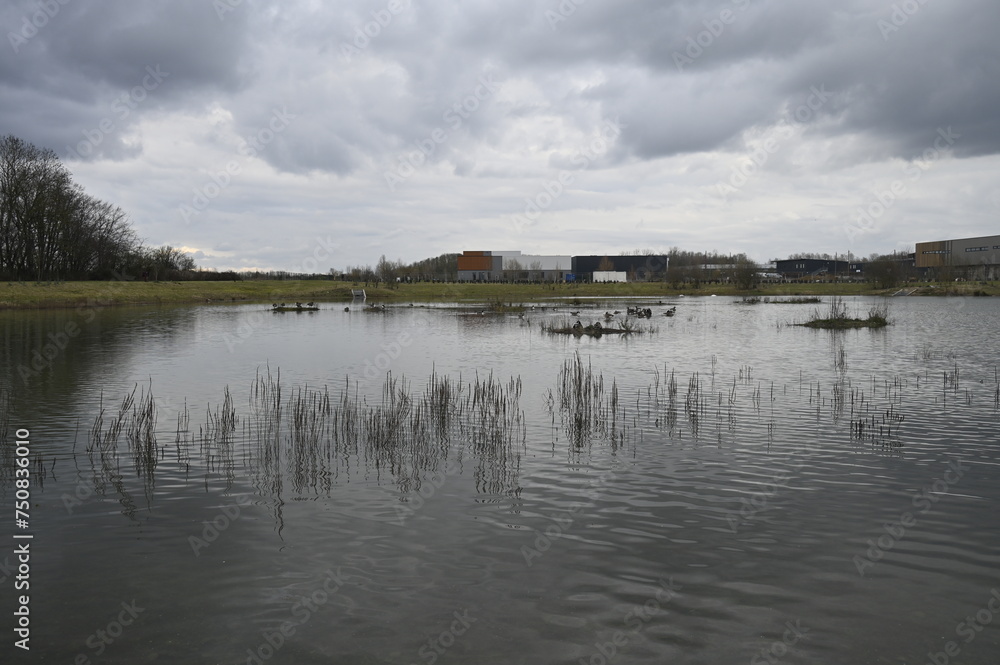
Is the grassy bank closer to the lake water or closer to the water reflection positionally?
the lake water

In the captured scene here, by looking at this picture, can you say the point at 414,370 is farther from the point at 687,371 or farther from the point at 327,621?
the point at 327,621

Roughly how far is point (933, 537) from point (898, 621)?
2.89 meters

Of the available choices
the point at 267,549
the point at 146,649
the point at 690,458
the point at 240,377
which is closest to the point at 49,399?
the point at 240,377

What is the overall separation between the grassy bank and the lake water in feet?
195

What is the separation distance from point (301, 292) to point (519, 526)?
104 metres

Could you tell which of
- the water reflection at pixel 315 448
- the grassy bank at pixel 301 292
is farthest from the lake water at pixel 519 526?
the grassy bank at pixel 301 292

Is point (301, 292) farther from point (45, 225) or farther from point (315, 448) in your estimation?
point (315, 448)

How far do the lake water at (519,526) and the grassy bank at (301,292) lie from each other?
195 ft

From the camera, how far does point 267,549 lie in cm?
914

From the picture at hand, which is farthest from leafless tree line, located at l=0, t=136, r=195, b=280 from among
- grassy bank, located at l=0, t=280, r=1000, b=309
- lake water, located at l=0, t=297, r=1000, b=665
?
lake water, located at l=0, t=297, r=1000, b=665

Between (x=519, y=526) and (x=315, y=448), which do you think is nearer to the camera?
(x=519, y=526)

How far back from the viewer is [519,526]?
32.6 feet

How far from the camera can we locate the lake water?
6.98m

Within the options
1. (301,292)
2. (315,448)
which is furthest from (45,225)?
(315,448)
